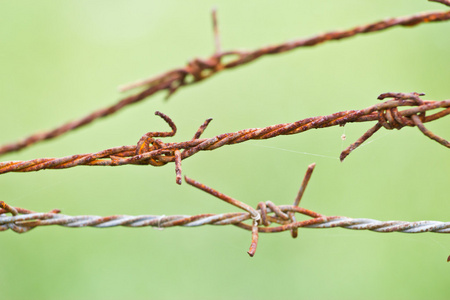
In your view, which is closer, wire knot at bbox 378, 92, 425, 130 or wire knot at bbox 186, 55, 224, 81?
wire knot at bbox 378, 92, 425, 130

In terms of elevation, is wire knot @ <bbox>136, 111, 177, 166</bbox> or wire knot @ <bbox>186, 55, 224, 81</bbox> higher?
wire knot @ <bbox>186, 55, 224, 81</bbox>

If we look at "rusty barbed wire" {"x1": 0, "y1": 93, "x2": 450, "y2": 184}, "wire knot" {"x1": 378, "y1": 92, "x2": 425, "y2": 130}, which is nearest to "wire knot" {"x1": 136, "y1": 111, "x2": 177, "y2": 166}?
"rusty barbed wire" {"x1": 0, "y1": 93, "x2": 450, "y2": 184}

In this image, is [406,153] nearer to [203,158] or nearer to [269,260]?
[269,260]

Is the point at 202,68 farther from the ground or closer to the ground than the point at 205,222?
farther from the ground

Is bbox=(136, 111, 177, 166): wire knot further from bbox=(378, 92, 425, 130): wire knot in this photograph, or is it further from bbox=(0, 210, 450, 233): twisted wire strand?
bbox=(378, 92, 425, 130): wire knot

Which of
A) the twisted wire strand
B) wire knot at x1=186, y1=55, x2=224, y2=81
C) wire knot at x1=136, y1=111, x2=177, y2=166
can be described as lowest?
the twisted wire strand

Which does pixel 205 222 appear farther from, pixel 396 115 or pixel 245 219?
pixel 396 115

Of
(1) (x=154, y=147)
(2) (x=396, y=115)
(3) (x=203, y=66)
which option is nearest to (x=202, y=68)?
(3) (x=203, y=66)
